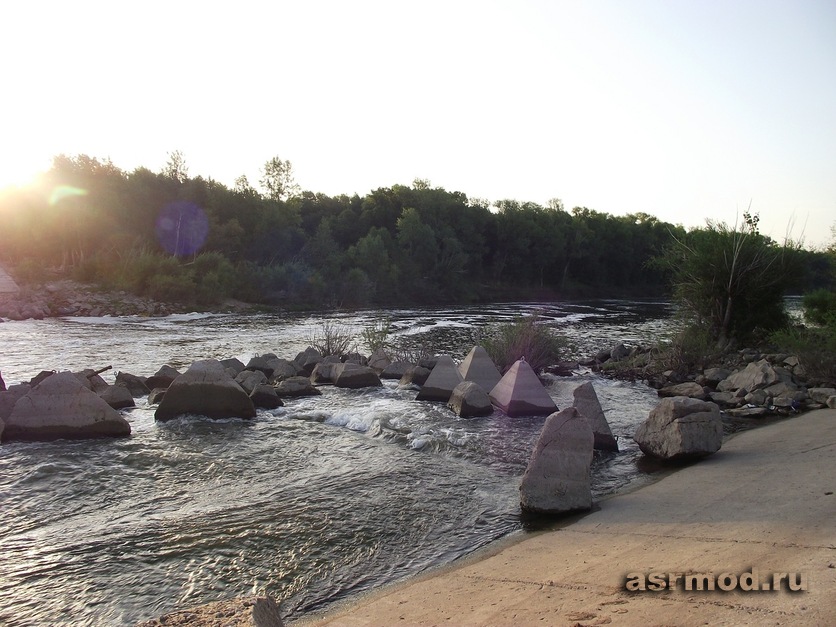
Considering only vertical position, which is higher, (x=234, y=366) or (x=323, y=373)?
(x=234, y=366)

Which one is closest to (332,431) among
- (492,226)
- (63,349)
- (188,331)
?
(63,349)

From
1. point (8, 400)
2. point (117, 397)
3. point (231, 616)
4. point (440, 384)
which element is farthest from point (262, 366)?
point (231, 616)

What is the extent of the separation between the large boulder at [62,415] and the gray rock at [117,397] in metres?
1.86

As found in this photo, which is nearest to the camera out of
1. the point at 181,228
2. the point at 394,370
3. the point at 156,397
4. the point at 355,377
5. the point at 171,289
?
the point at 156,397

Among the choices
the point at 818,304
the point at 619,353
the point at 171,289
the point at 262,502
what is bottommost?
the point at 262,502

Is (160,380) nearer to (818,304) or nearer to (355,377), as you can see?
(355,377)

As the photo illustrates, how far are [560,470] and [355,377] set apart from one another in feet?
28.3

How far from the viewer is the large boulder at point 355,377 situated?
1511 cm

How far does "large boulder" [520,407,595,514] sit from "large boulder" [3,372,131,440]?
691 centimetres

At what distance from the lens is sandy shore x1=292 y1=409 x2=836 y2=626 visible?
3.93 metres

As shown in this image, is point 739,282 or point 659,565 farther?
point 739,282

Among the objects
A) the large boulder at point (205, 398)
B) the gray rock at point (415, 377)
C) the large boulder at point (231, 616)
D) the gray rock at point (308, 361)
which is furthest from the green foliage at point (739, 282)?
the large boulder at point (231, 616)

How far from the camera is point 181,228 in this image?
57906 millimetres

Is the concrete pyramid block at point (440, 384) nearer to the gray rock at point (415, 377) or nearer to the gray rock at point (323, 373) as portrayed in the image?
the gray rock at point (415, 377)
